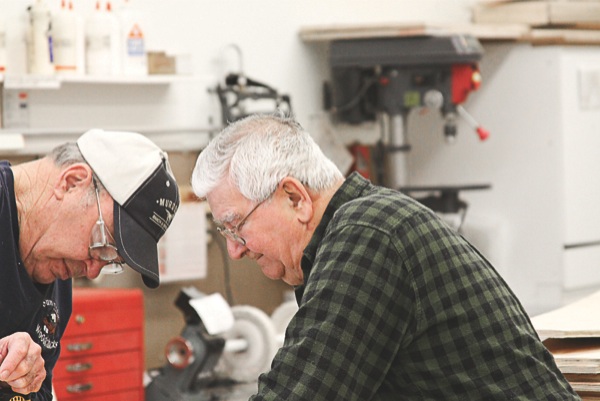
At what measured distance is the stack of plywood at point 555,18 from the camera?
5520mm

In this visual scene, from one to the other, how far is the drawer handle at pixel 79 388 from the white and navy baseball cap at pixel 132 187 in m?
1.57

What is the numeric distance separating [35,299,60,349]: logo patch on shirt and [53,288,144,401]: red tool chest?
1.31 meters

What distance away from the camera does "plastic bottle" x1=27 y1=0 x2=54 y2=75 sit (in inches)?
159

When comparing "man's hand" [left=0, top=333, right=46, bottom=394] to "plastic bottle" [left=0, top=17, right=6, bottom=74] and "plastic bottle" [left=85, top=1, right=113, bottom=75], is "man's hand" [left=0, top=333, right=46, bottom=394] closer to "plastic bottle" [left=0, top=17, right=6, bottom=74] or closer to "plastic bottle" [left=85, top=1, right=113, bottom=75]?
"plastic bottle" [left=0, top=17, right=6, bottom=74]

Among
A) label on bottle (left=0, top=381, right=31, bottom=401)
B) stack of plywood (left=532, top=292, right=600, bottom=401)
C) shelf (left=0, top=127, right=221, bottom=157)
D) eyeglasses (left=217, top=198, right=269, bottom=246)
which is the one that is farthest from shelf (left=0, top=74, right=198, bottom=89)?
stack of plywood (left=532, top=292, right=600, bottom=401)

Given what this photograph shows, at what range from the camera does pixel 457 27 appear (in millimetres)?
5258

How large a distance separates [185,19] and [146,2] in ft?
0.78

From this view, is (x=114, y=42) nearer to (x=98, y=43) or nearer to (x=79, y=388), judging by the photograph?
(x=98, y=43)

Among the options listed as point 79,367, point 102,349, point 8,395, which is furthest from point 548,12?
point 8,395

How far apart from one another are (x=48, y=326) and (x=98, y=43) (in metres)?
2.12

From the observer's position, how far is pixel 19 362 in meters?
2.02

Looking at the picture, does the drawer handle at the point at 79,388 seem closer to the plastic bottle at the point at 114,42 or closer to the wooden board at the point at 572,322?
the plastic bottle at the point at 114,42

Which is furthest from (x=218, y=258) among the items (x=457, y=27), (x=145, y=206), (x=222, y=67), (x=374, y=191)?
Answer: (x=374, y=191)

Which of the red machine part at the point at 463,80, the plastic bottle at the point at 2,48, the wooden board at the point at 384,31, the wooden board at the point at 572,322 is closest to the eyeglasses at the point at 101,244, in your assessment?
the wooden board at the point at 572,322
